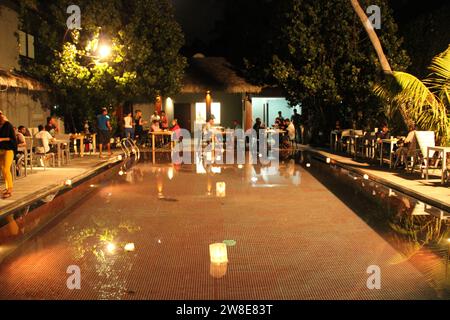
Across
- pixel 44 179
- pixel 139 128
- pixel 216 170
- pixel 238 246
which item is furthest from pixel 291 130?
pixel 238 246

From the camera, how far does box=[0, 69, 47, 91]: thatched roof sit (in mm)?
18891

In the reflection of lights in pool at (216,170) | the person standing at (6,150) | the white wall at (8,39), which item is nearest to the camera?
the person standing at (6,150)

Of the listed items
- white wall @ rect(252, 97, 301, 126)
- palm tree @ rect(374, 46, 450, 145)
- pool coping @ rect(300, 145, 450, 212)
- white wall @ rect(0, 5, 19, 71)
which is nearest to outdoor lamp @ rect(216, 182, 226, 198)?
pool coping @ rect(300, 145, 450, 212)

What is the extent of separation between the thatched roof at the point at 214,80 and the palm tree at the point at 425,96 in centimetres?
1798

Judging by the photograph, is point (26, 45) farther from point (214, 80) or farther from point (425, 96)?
point (425, 96)

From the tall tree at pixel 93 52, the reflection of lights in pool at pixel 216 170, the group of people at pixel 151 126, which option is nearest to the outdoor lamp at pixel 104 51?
the tall tree at pixel 93 52

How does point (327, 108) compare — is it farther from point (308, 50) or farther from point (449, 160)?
point (449, 160)

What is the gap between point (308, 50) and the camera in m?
27.6

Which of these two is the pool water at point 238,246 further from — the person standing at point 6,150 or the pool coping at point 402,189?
the person standing at point 6,150

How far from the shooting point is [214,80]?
113 ft

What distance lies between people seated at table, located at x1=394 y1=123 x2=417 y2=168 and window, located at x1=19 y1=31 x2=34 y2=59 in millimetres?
14491

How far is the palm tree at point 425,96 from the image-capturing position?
15500 mm
